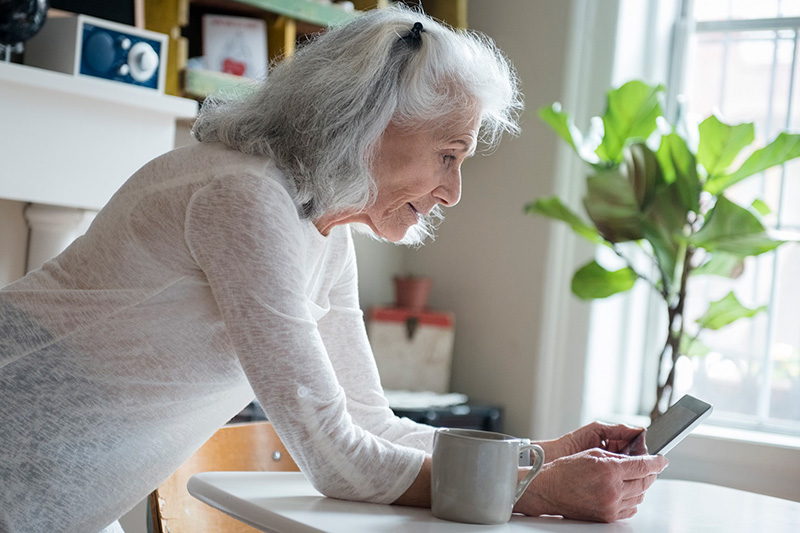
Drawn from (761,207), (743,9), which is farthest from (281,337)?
(743,9)

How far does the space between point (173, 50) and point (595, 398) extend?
157 centimetres

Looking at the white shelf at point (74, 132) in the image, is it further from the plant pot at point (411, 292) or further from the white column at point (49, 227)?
the plant pot at point (411, 292)

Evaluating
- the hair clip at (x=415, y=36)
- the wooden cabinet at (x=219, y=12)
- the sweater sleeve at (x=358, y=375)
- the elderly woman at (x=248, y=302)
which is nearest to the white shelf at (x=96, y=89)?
the wooden cabinet at (x=219, y=12)

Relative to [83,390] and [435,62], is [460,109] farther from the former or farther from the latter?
[83,390]

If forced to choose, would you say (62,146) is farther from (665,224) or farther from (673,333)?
(673,333)

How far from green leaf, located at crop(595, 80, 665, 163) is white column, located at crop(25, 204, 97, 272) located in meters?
1.32

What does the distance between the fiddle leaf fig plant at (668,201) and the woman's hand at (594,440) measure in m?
1.10

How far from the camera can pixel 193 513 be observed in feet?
3.89

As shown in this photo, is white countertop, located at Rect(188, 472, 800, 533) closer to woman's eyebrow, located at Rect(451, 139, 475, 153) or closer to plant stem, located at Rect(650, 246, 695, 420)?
woman's eyebrow, located at Rect(451, 139, 475, 153)

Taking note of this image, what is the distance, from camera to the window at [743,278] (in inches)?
104

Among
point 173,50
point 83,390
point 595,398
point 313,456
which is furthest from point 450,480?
point 595,398

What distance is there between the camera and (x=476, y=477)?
34.8 inches

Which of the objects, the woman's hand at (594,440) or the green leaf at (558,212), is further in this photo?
the green leaf at (558,212)

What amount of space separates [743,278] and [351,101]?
1980 millimetres
